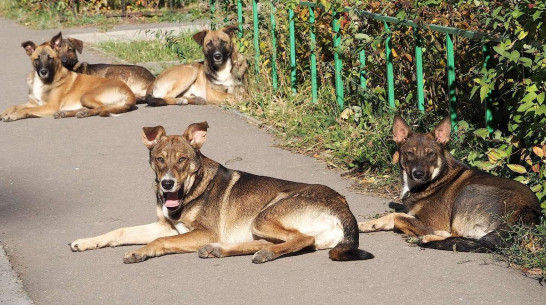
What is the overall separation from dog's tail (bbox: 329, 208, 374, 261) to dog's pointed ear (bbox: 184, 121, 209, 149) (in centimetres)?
140

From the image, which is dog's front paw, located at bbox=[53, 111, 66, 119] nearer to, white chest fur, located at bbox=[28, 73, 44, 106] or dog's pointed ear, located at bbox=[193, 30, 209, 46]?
white chest fur, located at bbox=[28, 73, 44, 106]

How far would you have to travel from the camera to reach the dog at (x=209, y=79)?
1312 cm

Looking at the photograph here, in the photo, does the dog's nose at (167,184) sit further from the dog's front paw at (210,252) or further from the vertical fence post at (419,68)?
the vertical fence post at (419,68)

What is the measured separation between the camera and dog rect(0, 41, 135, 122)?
41.0 ft

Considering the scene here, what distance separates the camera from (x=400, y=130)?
287 inches

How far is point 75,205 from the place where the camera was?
324 inches

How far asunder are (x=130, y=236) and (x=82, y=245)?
0.38 meters

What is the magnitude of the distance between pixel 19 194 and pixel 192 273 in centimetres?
308

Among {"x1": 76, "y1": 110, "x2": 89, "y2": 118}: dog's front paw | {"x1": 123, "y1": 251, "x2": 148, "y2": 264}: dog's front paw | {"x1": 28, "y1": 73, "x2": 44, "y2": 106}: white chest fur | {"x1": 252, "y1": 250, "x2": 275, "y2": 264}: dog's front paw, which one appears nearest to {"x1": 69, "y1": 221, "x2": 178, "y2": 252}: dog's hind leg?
{"x1": 123, "y1": 251, "x2": 148, "y2": 264}: dog's front paw

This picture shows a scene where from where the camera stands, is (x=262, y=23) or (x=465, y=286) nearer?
(x=465, y=286)

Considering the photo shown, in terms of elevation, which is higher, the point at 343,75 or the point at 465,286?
the point at 343,75

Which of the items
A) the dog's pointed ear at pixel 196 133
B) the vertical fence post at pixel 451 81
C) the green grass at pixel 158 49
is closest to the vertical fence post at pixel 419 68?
the vertical fence post at pixel 451 81

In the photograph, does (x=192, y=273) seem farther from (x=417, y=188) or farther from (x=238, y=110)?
(x=238, y=110)

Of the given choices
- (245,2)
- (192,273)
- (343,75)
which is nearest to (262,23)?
(245,2)
